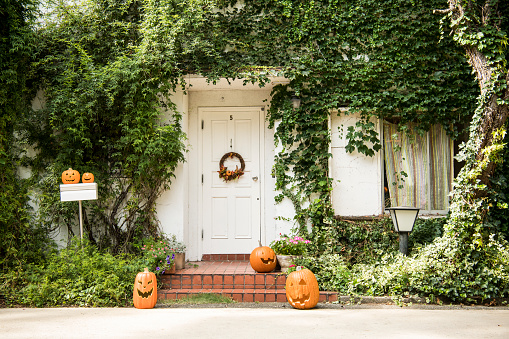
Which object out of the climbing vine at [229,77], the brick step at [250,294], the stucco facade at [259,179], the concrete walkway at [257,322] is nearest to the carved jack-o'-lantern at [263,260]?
the brick step at [250,294]

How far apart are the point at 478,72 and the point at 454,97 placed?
0.73m

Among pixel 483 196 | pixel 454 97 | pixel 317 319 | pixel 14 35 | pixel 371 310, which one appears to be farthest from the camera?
pixel 454 97

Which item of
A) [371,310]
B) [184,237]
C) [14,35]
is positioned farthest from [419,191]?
[14,35]

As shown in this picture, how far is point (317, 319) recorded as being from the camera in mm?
4430

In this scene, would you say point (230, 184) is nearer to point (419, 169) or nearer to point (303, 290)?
point (303, 290)

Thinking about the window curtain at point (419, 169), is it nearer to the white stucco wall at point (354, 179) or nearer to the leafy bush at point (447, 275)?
the white stucco wall at point (354, 179)

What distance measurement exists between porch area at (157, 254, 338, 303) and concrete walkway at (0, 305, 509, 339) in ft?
1.06

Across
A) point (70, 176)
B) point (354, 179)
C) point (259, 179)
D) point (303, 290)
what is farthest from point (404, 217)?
point (70, 176)

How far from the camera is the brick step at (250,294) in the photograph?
17.2 ft

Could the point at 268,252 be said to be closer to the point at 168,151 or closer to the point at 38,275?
the point at 168,151

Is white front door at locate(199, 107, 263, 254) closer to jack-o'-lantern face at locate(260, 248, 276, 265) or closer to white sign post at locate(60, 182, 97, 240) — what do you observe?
jack-o'-lantern face at locate(260, 248, 276, 265)

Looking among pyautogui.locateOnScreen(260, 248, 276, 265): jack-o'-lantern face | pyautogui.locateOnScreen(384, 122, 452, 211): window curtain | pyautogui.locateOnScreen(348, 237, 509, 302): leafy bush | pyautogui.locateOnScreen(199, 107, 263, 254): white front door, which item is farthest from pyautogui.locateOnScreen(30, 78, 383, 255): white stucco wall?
pyautogui.locateOnScreen(348, 237, 509, 302): leafy bush

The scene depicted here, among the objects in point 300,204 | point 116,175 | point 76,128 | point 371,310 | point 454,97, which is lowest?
point 371,310

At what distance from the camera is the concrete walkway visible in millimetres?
3902
